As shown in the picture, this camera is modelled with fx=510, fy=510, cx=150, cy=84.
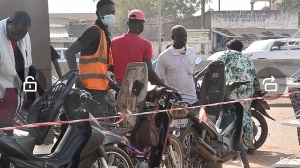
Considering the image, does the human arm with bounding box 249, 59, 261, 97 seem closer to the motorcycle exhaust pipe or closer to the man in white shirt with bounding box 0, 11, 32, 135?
the motorcycle exhaust pipe

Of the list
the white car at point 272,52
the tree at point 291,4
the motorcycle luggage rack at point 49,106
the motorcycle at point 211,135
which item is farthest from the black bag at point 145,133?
the tree at point 291,4

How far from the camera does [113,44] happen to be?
5594mm

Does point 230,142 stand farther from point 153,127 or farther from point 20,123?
point 20,123

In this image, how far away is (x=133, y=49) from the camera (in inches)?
216

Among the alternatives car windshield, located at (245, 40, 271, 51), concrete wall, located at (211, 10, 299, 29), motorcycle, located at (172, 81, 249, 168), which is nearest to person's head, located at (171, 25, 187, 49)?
motorcycle, located at (172, 81, 249, 168)

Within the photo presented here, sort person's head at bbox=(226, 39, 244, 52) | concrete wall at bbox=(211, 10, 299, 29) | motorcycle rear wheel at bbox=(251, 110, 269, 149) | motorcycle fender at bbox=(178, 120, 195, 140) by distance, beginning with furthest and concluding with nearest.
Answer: concrete wall at bbox=(211, 10, 299, 29) → motorcycle rear wheel at bbox=(251, 110, 269, 149) → person's head at bbox=(226, 39, 244, 52) → motorcycle fender at bbox=(178, 120, 195, 140)

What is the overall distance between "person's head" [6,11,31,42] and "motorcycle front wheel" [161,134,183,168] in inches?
67.7

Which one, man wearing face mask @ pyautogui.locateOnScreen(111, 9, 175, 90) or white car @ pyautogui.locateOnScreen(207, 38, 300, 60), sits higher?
man wearing face mask @ pyautogui.locateOnScreen(111, 9, 175, 90)

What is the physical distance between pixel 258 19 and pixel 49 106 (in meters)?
32.5

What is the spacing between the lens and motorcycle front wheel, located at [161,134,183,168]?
195 inches

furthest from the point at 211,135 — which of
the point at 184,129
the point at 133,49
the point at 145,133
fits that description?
the point at 133,49

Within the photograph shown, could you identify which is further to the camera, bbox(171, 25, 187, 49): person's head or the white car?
the white car

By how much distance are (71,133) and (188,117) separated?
1.61m

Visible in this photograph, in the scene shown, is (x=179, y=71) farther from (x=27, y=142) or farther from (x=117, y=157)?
(x=27, y=142)
